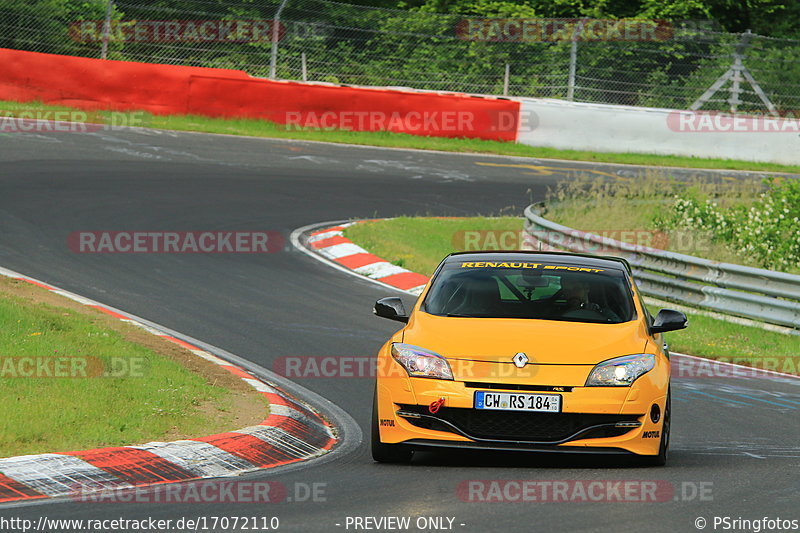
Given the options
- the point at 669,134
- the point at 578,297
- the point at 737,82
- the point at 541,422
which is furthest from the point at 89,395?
the point at 737,82

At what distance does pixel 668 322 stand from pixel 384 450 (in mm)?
2130

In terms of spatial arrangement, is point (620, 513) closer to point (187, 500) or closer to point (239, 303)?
point (187, 500)

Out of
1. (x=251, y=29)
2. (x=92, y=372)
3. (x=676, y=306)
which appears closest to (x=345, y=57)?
(x=251, y=29)

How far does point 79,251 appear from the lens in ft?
54.3

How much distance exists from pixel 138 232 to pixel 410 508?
12.1 m

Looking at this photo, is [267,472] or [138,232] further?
[138,232]

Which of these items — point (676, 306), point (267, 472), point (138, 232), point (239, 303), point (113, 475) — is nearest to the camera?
point (113, 475)

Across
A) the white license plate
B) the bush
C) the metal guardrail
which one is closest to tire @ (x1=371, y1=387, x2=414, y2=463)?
the white license plate

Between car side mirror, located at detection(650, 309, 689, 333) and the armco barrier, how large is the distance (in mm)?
21259

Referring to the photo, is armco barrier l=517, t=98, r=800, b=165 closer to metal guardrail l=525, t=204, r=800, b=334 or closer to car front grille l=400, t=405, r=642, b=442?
metal guardrail l=525, t=204, r=800, b=334

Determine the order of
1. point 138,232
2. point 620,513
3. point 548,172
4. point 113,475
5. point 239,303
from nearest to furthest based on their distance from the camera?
point 620,513 → point 113,475 → point 239,303 → point 138,232 → point 548,172

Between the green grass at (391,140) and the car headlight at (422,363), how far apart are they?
1958 cm

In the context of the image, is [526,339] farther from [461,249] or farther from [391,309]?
[461,249]

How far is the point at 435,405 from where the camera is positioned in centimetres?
759
